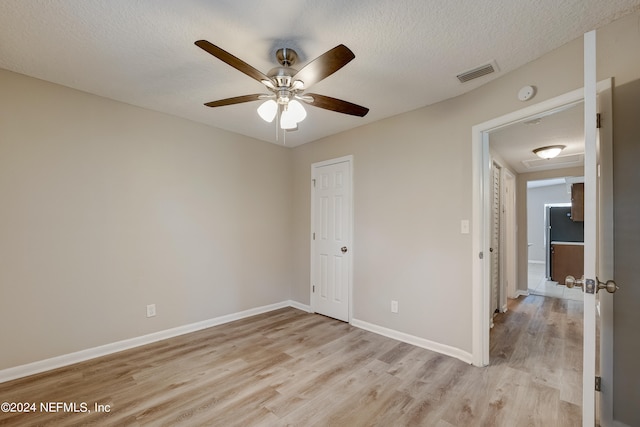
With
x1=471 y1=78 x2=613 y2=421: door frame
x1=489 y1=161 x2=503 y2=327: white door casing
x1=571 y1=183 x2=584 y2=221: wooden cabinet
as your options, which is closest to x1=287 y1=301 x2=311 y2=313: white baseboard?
x1=471 y1=78 x2=613 y2=421: door frame

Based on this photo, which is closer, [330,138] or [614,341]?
[614,341]

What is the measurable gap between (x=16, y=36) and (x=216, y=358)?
2847 mm

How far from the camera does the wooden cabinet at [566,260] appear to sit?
18.7ft

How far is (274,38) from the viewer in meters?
1.82

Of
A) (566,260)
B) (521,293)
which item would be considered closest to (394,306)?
(521,293)

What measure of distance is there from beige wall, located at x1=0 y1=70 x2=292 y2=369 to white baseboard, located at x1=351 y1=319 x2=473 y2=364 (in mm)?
1536

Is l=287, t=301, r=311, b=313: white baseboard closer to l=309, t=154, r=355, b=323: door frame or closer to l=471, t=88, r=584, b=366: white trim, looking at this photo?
l=309, t=154, r=355, b=323: door frame

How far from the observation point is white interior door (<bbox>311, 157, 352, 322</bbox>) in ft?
11.8

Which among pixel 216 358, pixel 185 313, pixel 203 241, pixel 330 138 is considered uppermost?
pixel 330 138

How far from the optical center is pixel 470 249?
2.51m

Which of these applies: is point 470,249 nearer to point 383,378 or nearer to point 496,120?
point 496,120

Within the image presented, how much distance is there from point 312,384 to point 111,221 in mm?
2430

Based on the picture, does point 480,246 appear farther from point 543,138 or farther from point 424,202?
point 543,138

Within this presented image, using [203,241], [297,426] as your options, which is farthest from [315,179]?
[297,426]
